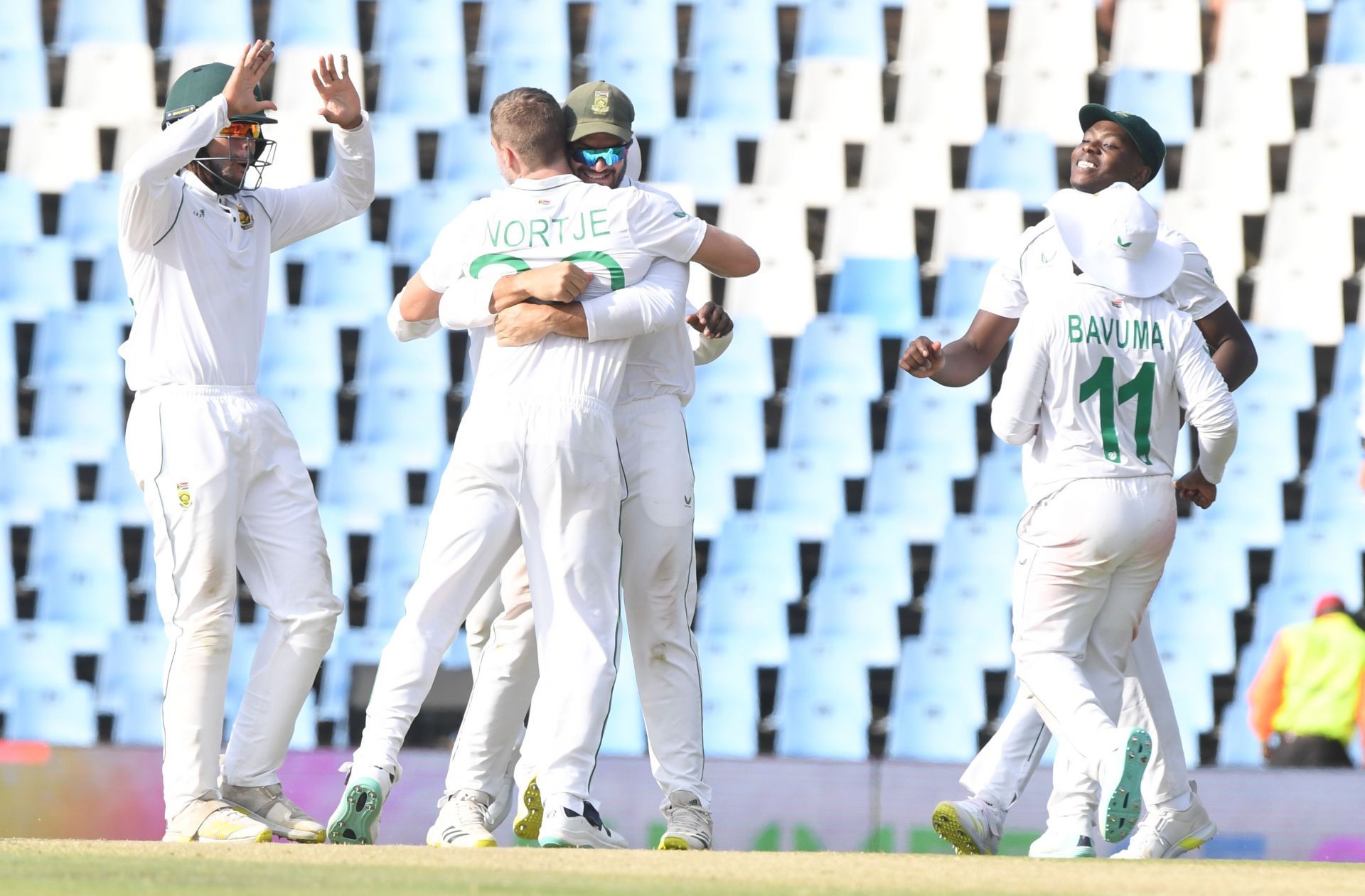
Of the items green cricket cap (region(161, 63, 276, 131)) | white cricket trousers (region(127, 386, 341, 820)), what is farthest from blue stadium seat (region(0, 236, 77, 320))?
white cricket trousers (region(127, 386, 341, 820))

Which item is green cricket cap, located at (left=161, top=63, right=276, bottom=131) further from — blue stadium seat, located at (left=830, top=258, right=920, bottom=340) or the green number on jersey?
blue stadium seat, located at (left=830, top=258, right=920, bottom=340)

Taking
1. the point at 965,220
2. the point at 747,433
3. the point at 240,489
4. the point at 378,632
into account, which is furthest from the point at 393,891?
the point at 965,220

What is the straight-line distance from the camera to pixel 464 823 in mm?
A: 3584

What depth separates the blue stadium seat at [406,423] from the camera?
8188 millimetres

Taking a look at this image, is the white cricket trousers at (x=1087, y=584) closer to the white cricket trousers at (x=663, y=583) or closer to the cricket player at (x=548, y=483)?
the white cricket trousers at (x=663, y=583)

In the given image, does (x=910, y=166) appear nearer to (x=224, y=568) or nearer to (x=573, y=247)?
(x=573, y=247)

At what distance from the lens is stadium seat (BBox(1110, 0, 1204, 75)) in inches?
355

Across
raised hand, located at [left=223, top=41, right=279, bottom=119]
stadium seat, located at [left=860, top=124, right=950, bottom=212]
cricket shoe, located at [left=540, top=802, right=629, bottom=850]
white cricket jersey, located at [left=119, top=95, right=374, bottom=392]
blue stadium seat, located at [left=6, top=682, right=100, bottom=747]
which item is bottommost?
blue stadium seat, located at [left=6, top=682, right=100, bottom=747]

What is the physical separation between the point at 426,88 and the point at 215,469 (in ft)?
18.7

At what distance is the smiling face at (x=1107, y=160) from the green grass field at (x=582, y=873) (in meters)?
1.50

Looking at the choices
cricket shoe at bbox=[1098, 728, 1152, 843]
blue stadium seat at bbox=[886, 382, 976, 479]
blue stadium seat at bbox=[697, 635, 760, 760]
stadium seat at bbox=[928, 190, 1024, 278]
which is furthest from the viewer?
stadium seat at bbox=[928, 190, 1024, 278]

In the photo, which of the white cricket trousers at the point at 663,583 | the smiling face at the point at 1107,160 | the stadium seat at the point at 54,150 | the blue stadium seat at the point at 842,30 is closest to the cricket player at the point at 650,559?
the white cricket trousers at the point at 663,583

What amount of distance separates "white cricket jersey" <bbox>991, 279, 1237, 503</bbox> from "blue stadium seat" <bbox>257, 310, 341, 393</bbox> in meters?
5.17

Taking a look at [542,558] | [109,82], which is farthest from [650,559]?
[109,82]
